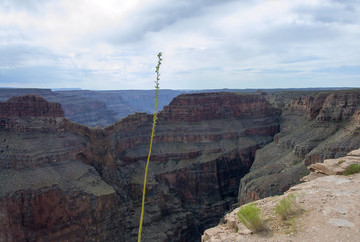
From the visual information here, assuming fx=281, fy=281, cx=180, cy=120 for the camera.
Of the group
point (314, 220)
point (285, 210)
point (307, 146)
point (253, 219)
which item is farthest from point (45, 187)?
point (307, 146)

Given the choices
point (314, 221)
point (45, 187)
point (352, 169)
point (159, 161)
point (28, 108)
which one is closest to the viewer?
point (314, 221)

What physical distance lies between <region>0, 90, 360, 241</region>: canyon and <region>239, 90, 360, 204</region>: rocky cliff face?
22cm

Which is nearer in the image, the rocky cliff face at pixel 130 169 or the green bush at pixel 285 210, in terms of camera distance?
the green bush at pixel 285 210

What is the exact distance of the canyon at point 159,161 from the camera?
1575 inches

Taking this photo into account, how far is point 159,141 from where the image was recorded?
230 feet

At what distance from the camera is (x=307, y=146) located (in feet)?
171

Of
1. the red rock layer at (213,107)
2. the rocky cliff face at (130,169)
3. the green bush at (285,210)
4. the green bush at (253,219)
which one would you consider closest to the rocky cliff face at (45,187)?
the rocky cliff face at (130,169)

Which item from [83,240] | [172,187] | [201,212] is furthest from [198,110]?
[83,240]

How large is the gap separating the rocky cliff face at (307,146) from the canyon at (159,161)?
216mm

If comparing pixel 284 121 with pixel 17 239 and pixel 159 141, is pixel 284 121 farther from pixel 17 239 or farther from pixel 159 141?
pixel 17 239

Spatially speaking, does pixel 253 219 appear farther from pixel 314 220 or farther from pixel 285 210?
pixel 314 220

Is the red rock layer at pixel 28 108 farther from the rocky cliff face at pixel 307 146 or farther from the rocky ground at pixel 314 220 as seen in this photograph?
the rocky ground at pixel 314 220

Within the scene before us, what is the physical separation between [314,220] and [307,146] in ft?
142

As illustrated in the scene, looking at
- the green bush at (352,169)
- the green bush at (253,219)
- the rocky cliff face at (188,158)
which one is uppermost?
the green bush at (352,169)
